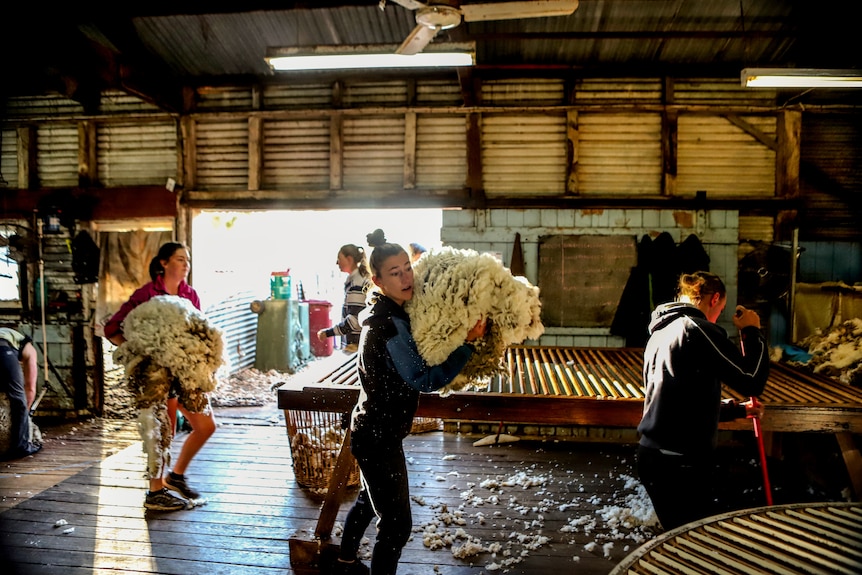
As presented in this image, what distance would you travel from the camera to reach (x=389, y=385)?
2.48 meters

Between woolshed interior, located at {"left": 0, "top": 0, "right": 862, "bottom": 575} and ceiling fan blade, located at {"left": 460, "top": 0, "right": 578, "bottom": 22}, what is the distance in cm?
4

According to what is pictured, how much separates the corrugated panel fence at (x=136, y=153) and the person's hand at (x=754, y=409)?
23.1ft

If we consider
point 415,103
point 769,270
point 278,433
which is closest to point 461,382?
point 278,433

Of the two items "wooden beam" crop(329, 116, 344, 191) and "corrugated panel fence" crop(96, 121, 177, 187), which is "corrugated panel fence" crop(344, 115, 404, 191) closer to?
"wooden beam" crop(329, 116, 344, 191)

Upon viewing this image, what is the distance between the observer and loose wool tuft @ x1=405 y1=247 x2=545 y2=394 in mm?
2285

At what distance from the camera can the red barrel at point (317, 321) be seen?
33.0ft

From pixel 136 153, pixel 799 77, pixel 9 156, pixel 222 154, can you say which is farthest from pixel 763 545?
pixel 9 156

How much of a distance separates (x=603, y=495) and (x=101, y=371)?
22.0 ft

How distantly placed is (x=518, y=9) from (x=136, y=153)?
5.89 metres

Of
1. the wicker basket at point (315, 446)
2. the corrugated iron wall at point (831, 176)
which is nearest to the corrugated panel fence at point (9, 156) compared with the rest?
the wicker basket at point (315, 446)

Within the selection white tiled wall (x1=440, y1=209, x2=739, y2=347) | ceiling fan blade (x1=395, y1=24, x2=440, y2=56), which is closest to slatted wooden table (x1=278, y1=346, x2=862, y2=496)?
white tiled wall (x1=440, y1=209, x2=739, y2=347)

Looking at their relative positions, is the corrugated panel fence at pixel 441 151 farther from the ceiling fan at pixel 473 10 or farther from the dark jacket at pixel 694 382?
the dark jacket at pixel 694 382

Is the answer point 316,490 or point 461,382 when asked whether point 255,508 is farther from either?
point 461,382

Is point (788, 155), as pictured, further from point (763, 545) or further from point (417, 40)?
point (763, 545)
